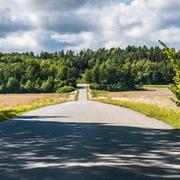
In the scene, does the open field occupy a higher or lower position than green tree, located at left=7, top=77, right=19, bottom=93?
lower

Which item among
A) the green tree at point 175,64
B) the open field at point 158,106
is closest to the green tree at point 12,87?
the open field at point 158,106

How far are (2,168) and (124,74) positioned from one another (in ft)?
558

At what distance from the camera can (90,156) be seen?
1148 centimetres

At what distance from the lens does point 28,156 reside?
11.8 m

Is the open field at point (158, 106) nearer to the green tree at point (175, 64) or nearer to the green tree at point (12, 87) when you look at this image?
the green tree at point (175, 64)

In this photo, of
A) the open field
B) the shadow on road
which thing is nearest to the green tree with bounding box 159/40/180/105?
the open field

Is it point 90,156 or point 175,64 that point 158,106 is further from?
point 90,156

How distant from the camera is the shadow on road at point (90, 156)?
30.0 feet

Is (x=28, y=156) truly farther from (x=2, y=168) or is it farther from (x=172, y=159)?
(x=172, y=159)

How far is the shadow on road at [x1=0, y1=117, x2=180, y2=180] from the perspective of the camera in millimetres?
9141

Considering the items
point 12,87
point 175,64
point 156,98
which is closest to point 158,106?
point 156,98

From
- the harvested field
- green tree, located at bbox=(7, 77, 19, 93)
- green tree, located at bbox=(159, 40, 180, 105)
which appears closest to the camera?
green tree, located at bbox=(159, 40, 180, 105)

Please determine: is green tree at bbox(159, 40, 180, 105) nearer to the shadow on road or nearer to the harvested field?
the harvested field

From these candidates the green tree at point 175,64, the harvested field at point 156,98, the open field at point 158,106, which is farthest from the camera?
the harvested field at point 156,98
